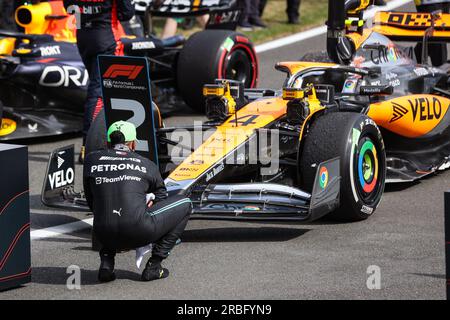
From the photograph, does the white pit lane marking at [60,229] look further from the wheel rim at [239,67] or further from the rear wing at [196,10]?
the rear wing at [196,10]

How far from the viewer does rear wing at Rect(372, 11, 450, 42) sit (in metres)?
11.2

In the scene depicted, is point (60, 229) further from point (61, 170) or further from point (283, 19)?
point (283, 19)

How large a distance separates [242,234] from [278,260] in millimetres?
801

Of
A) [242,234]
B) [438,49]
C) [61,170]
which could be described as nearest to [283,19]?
[438,49]

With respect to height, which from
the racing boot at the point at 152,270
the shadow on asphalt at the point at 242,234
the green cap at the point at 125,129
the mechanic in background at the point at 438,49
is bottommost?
the shadow on asphalt at the point at 242,234

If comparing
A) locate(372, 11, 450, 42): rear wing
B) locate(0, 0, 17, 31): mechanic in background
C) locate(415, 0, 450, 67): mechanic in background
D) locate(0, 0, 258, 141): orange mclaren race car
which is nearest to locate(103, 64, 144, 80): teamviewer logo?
locate(0, 0, 258, 141): orange mclaren race car

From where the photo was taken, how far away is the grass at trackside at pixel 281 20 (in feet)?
59.0

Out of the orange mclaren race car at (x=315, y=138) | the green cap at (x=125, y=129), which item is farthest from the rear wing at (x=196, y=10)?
the green cap at (x=125, y=129)

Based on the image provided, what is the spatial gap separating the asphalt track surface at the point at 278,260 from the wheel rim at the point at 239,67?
3.63 m

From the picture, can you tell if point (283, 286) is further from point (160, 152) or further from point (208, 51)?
point (208, 51)

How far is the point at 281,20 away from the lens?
19141 mm

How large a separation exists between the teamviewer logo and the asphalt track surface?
4.00ft

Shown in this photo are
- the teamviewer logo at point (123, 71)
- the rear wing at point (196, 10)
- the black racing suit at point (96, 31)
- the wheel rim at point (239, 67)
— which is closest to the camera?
the teamviewer logo at point (123, 71)
